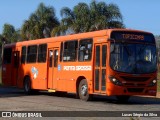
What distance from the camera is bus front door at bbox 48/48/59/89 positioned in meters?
23.4

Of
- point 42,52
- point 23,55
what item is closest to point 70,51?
point 42,52

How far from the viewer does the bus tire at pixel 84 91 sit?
20.3 meters

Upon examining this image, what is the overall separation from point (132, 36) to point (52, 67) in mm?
5705

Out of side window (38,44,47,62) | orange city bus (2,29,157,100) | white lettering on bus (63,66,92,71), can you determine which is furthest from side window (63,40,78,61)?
side window (38,44,47,62)

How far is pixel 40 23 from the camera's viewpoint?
5144 cm

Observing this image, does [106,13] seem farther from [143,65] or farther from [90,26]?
[143,65]

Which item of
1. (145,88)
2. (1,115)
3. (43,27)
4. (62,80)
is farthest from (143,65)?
(43,27)

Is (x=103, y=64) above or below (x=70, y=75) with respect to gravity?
above

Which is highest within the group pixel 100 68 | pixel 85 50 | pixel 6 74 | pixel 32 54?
pixel 32 54

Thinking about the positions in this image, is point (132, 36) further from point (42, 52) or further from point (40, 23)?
point (40, 23)

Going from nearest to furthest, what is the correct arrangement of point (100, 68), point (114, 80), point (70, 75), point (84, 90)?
point (114, 80) → point (100, 68) → point (84, 90) → point (70, 75)

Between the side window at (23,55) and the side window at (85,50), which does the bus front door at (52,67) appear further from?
the side window at (23,55)

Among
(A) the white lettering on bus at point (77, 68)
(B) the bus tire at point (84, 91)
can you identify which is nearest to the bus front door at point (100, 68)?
(A) the white lettering on bus at point (77, 68)

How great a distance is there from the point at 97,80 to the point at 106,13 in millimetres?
24501
